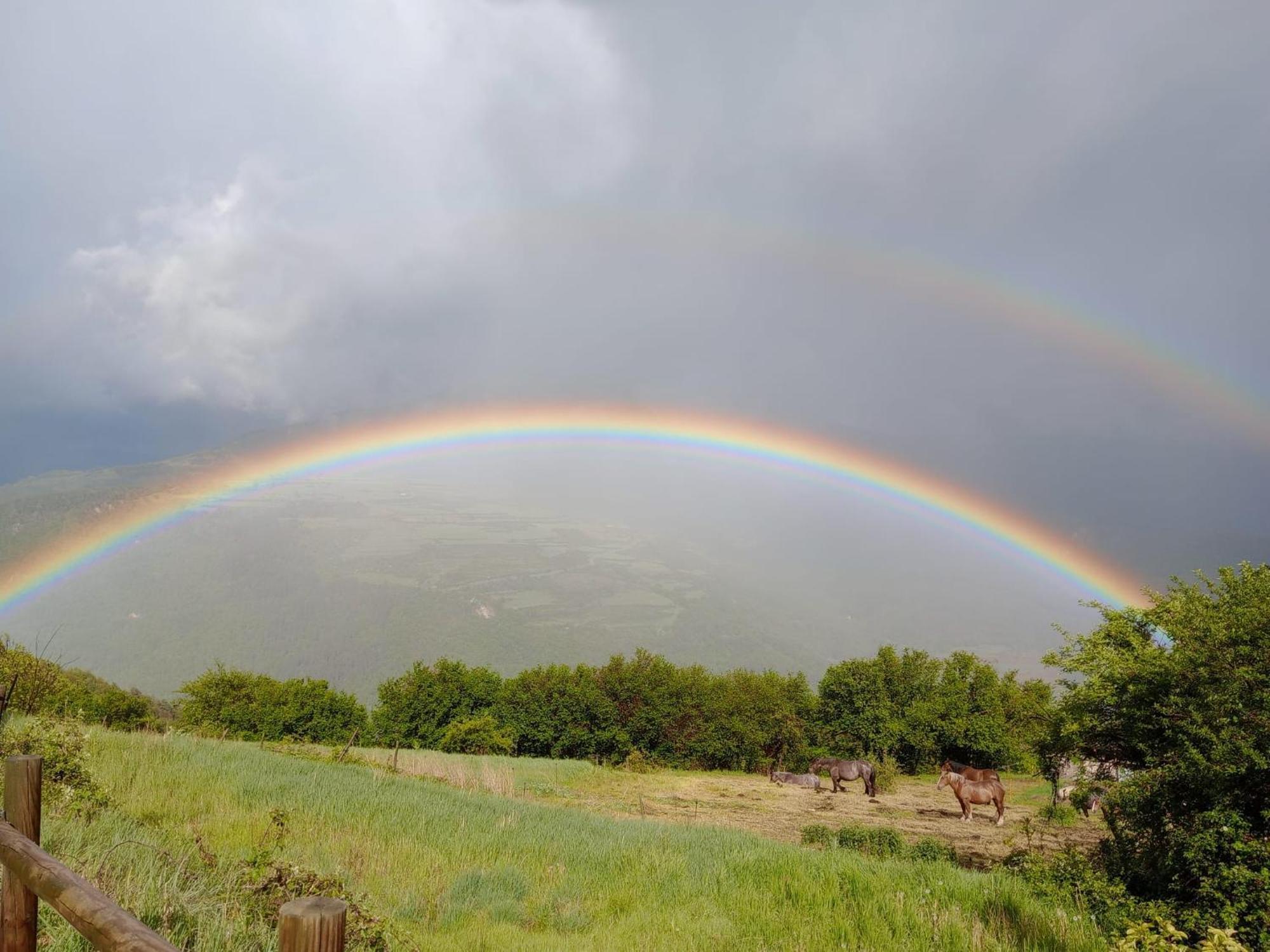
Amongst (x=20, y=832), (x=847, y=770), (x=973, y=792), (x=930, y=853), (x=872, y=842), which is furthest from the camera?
(x=847, y=770)

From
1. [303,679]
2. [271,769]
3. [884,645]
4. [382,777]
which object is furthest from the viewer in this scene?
[884,645]

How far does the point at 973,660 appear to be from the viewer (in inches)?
2443

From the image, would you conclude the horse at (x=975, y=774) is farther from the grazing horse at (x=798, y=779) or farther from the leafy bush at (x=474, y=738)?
the leafy bush at (x=474, y=738)

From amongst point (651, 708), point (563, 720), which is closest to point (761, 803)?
point (651, 708)

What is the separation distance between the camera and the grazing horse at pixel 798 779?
36.3m

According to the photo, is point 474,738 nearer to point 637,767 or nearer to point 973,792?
point 637,767

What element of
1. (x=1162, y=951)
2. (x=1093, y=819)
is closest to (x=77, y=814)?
(x=1162, y=951)

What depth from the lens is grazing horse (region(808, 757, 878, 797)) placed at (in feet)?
111

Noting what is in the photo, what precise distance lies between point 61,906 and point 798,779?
41036 millimetres

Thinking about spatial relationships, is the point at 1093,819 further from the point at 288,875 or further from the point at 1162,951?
the point at 288,875

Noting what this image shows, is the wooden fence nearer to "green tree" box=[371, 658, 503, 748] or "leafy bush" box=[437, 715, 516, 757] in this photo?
"leafy bush" box=[437, 715, 516, 757]

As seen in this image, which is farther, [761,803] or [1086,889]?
[761,803]

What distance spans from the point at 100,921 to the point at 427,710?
65892 mm

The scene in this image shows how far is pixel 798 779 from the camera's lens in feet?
125
